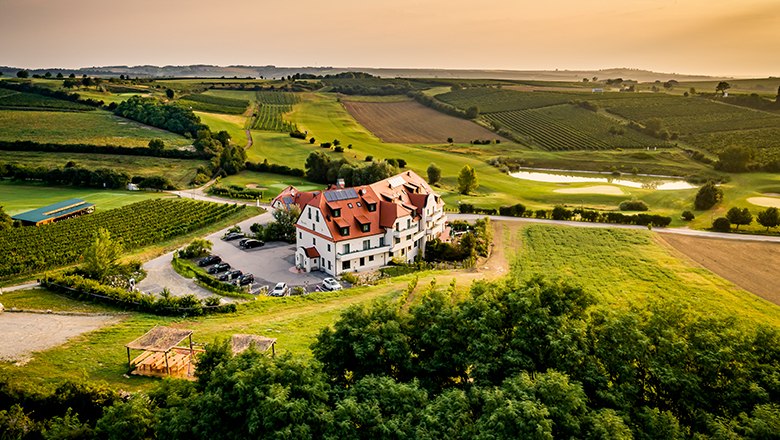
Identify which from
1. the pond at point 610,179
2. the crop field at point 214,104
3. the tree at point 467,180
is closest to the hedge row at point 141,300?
the tree at point 467,180

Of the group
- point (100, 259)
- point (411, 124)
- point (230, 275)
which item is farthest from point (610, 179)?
point (100, 259)

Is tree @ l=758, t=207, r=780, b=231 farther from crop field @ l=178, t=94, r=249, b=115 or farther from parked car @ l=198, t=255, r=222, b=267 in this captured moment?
crop field @ l=178, t=94, r=249, b=115

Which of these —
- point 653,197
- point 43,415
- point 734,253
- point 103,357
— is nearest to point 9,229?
point 103,357

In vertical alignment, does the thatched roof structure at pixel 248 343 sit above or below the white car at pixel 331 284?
above

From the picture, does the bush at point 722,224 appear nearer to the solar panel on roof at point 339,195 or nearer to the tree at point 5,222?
the solar panel on roof at point 339,195

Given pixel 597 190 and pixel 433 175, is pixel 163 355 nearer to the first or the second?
pixel 433 175

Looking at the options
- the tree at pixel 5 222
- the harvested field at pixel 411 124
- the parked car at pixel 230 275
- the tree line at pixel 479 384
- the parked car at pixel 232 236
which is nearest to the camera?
the tree line at pixel 479 384

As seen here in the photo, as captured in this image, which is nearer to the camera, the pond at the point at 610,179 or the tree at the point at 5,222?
the tree at the point at 5,222

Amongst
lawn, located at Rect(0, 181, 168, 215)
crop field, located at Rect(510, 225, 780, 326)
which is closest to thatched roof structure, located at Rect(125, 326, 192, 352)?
crop field, located at Rect(510, 225, 780, 326)
